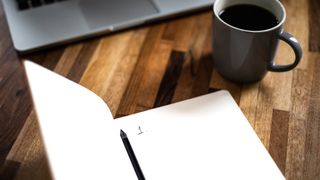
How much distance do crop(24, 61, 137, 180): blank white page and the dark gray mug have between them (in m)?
0.18

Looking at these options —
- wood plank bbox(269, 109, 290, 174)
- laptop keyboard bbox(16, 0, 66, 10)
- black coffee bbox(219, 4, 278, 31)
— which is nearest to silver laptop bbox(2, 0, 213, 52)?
laptop keyboard bbox(16, 0, 66, 10)

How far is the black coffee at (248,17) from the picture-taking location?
1.59 ft

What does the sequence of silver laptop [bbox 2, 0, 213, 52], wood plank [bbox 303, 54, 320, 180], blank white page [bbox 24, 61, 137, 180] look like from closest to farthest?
blank white page [bbox 24, 61, 137, 180] < wood plank [bbox 303, 54, 320, 180] < silver laptop [bbox 2, 0, 213, 52]

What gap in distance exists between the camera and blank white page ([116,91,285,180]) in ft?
1.39

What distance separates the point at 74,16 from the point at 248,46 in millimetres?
286

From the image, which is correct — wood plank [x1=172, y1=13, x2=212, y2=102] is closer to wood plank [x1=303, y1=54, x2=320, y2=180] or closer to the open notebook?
the open notebook

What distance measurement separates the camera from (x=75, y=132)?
1.19 ft

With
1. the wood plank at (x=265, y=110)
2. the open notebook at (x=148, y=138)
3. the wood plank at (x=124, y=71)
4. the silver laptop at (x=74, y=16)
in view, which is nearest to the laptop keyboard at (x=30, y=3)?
the silver laptop at (x=74, y=16)

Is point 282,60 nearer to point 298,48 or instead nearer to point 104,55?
point 298,48

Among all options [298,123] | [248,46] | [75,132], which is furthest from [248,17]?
[75,132]

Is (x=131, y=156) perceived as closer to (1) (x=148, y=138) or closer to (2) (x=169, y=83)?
(1) (x=148, y=138)

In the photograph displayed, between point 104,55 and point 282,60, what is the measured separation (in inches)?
10.5

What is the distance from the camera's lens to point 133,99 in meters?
0.51

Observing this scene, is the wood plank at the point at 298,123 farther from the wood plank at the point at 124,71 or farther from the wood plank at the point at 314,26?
the wood plank at the point at 124,71
